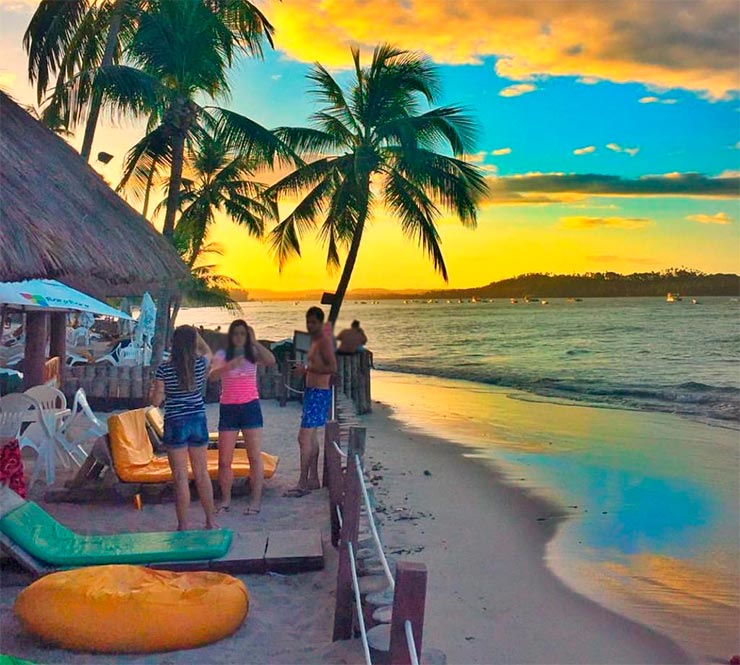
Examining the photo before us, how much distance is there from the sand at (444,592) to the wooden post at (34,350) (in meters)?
4.47

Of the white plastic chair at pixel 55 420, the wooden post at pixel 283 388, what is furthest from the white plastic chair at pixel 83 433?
the wooden post at pixel 283 388

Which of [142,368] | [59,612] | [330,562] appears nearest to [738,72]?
[330,562]

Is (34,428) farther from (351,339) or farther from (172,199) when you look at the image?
(351,339)

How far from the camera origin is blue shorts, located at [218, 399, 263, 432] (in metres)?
5.62

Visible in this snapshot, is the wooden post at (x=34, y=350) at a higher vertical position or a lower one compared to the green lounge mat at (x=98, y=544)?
higher

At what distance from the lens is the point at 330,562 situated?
16.4 feet

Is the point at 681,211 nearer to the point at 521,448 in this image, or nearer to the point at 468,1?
the point at 521,448

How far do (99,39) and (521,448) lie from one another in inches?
495

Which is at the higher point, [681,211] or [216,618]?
[681,211]

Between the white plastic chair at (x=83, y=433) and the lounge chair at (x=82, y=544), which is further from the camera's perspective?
the white plastic chair at (x=83, y=433)

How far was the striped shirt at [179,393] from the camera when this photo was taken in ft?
15.9

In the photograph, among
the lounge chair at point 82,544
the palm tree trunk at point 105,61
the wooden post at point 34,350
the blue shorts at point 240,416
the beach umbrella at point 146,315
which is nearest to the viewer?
the lounge chair at point 82,544

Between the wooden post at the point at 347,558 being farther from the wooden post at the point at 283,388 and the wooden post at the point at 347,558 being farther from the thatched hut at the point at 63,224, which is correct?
the wooden post at the point at 283,388

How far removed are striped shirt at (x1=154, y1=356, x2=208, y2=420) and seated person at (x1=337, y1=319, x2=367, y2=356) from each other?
13.3 feet
